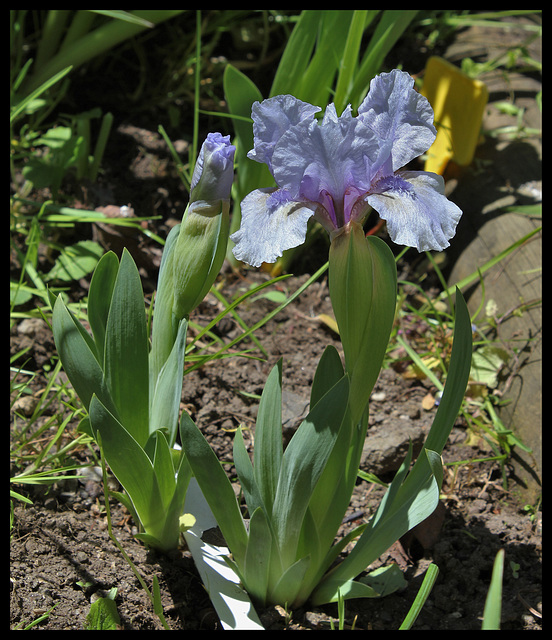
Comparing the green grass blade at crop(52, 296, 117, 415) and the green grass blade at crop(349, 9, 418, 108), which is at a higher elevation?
the green grass blade at crop(349, 9, 418, 108)

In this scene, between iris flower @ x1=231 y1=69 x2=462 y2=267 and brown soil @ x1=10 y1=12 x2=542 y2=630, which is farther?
brown soil @ x1=10 y1=12 x2=542 y2=630

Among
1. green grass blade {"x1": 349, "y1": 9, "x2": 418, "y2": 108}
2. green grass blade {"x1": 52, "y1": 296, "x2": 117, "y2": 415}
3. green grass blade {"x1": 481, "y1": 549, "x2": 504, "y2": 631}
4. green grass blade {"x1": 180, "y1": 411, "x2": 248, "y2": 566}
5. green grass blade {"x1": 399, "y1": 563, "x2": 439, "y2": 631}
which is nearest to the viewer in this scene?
green grass blade {"x1": 481, "y1": 549, "x2": 504, "y2": 631}

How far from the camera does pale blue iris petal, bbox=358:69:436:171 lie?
0.84 meters

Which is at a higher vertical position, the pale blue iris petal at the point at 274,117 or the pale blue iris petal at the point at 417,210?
the pale blue iris petal at the point at 274,117

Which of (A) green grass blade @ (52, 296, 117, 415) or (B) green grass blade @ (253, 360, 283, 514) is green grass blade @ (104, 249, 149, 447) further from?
(B) green grass blade @ (253, 360, 283, 514)

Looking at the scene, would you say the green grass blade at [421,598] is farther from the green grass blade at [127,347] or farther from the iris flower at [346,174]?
the green grass blade at [127,347]

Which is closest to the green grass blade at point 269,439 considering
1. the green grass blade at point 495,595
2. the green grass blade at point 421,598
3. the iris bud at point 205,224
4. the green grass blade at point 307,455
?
the green grass blade at point 307,455

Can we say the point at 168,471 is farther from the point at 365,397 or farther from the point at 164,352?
the point at 365,397

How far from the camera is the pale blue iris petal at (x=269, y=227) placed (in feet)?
2.62

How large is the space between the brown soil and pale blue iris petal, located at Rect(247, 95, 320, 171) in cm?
67

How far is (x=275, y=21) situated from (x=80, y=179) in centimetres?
99

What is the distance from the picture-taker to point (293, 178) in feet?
2.70

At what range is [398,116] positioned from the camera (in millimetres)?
847

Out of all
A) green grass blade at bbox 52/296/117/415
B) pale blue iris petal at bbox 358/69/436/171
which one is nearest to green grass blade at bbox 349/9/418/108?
pale blue iris petal at bbox 358/69/436/171
